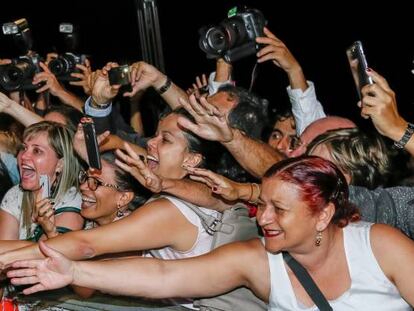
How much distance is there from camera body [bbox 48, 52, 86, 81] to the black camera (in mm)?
1011

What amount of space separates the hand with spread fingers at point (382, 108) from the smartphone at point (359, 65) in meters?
0.04

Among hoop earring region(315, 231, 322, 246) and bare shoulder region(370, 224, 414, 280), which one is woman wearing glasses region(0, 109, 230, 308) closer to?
hoop earring region(315, 231, 322, 246)


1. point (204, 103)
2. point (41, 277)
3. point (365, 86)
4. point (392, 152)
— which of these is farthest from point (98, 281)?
point (392, 152)

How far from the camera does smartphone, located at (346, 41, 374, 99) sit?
7.71 feet

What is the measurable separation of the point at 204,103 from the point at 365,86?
23.6 inches

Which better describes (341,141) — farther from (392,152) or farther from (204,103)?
(204,103)

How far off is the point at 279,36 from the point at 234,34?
2.49 meters

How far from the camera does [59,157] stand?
3.34 m

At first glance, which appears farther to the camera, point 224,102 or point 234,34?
point 234,34

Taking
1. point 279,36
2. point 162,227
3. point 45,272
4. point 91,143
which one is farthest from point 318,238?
point 279,36

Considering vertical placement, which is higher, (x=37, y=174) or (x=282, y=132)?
(x=37, y=174)

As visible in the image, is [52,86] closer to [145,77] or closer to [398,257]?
[145,77]

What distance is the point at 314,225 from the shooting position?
218cm

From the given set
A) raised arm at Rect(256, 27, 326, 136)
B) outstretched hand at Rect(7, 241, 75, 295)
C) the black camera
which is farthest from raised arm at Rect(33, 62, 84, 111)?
outstretched hand at Rect(7, 241, 75, 295)
